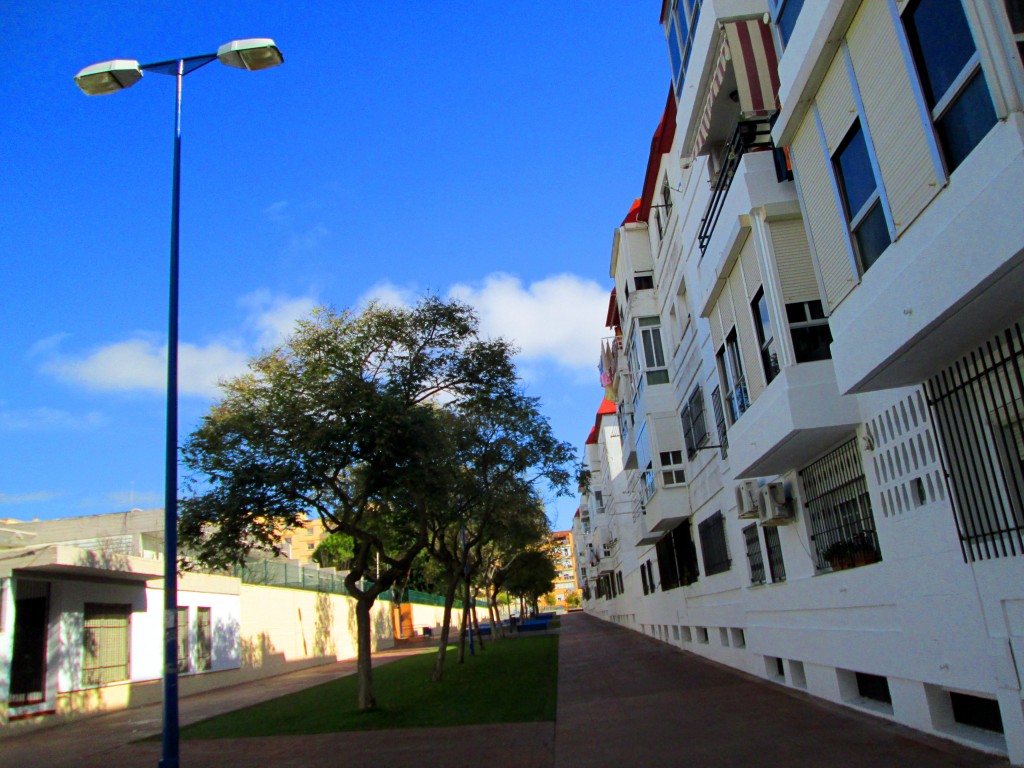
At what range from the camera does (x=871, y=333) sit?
6.87 metres

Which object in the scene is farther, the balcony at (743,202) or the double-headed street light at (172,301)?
the balcony at (743,202)

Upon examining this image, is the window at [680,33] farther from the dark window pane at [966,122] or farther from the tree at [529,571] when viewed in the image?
the tree at [529,571]

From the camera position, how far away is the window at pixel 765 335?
34.6ft

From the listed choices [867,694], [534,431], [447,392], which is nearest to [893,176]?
[867,694]

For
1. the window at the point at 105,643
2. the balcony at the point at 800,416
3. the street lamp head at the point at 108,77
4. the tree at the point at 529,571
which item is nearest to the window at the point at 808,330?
the balcony at the point at 800,416

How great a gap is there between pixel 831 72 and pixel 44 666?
1869cm

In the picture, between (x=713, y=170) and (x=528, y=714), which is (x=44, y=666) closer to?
(x=528, y=714)

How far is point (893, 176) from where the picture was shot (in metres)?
6.50

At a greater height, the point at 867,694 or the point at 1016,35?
the point at 1016,35

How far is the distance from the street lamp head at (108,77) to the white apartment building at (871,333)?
7826 millimetres

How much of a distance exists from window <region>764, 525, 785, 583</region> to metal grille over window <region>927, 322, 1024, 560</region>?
6.03 meters

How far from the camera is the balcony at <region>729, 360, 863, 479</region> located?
8.95 m

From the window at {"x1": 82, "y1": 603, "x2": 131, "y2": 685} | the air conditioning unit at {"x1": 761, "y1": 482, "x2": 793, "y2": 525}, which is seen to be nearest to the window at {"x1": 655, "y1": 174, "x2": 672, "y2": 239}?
the air conditioning unit at {"x1": 761, "y1": 482, "x2": 793, "y2": 525}

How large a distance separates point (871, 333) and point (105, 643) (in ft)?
64.1
